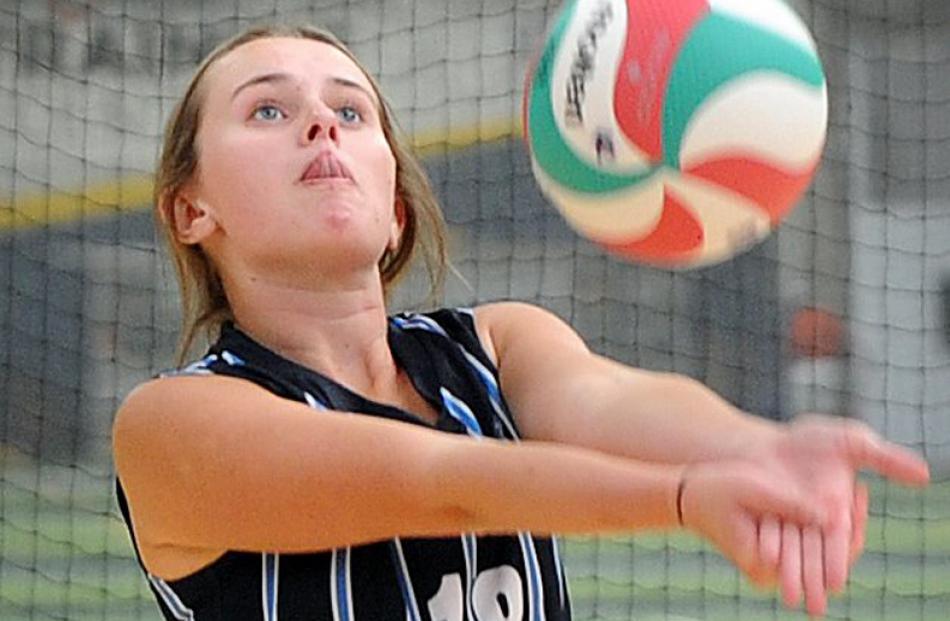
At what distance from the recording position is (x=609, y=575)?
4789 millimetres

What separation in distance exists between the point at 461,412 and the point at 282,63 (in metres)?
0.34

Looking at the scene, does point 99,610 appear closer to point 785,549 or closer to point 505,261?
point 505,261

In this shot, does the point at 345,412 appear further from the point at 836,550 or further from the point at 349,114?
the point at 836,550

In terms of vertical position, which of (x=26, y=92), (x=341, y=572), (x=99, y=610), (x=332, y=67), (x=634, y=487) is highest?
(x=332, y=67)

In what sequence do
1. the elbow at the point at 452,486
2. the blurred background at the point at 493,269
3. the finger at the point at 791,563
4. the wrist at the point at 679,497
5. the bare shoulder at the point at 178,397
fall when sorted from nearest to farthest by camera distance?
the finger at the point at 791,563, the wrist at the point at 679,497, the elbow at the point at 452,486, the bare shoulder at the point at 178,397, the blurred background at the point at 493,269

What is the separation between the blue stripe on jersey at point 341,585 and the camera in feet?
5.06

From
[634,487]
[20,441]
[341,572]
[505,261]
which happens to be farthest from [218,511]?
[20,441]

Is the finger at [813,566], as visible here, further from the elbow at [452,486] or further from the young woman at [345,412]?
the elbow at [452,486]

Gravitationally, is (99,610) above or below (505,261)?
below

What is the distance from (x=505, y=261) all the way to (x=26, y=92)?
1.14 metres

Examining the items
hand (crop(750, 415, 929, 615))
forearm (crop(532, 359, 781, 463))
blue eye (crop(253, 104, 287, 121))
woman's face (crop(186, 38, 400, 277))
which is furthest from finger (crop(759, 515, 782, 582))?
blue eye (crop(253, 104, 287, 121))

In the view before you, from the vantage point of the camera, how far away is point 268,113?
1.66m

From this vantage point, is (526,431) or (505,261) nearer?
(526,431)

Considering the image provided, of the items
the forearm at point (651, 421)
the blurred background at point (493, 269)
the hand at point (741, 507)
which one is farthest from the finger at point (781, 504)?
the blurred background at point (493, 269)
